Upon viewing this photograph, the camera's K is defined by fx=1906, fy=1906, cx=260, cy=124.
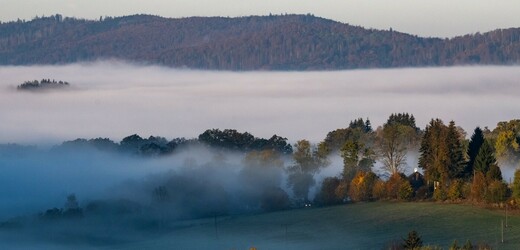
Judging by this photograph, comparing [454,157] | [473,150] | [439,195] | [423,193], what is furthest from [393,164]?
[439,195]

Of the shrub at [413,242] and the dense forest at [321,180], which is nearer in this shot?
the shrub at [413,242]

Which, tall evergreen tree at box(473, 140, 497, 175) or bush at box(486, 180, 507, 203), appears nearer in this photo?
bush at box(486, 180, 507, 203)

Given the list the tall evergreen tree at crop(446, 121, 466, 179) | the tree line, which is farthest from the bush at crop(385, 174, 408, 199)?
the tall evergreen tree at crop(446, 121, 466, 179)

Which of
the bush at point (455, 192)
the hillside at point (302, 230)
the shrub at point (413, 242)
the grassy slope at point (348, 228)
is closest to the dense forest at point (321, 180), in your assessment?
the bush at point (455, 192)

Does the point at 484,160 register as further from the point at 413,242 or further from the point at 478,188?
the point at 413,242

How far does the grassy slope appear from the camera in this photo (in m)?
105

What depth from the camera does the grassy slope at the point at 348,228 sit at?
4117 inches

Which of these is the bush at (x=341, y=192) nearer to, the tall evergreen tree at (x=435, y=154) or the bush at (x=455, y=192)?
the tall evergreen tree at (x=435, y=154)

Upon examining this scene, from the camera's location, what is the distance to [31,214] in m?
142

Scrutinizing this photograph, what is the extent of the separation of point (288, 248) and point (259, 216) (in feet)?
64.2

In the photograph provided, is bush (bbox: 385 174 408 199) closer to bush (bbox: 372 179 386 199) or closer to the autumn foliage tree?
bush (bbox: 372 179 386 199)

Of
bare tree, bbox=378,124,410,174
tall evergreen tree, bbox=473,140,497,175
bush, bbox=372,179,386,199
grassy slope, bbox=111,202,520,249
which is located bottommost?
grassy slope, bbox=111,202,520,249

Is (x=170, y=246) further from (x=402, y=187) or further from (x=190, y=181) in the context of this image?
(x=190, y=181)

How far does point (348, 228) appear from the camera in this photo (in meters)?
113
